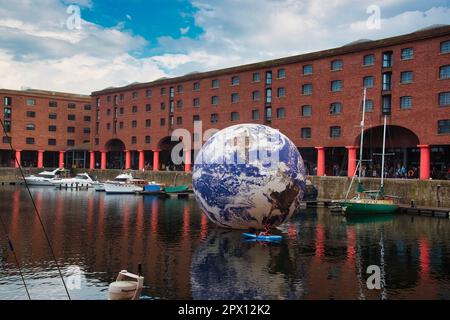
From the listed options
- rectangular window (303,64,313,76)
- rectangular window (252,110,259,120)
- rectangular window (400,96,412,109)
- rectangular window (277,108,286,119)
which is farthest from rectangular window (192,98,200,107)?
rectangular window (400,96,412,109)

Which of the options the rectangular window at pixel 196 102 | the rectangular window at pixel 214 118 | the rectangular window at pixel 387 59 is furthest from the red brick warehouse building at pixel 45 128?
the rectangular window at pixel 387 59

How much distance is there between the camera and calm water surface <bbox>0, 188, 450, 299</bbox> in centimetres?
1365

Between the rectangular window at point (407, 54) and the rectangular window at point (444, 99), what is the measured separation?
5.02 meters

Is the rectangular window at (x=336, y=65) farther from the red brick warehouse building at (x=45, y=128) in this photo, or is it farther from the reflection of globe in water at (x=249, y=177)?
the red brick warehouse building at (x=45, y=128)

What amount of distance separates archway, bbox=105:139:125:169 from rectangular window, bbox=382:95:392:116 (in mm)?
49011

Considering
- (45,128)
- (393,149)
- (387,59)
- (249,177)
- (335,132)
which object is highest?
(387,59)

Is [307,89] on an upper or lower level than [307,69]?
lower

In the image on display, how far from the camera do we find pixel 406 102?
4672 cm

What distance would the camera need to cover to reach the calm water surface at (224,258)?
44.8 ft

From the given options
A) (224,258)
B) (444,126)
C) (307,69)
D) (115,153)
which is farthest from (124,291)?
(115,153)

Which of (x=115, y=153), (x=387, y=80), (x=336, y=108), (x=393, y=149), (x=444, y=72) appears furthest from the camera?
(x=115, y=153)

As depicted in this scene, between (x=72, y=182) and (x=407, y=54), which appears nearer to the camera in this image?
(x=407, y=54)

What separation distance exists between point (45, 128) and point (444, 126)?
237 ft

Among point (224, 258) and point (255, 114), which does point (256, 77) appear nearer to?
point (255, 114)
